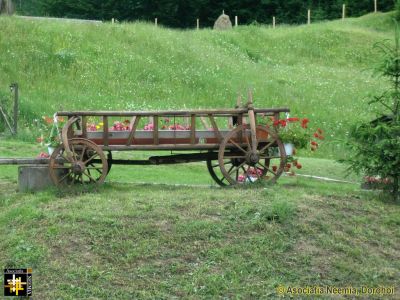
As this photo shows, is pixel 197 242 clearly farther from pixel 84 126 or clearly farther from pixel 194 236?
pixel 84 126

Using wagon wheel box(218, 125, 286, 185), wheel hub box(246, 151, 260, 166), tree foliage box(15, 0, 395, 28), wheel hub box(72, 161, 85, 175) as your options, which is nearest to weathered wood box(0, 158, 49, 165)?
wheel hub box(72, 161, 85, 175)

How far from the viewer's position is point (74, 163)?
11.2m

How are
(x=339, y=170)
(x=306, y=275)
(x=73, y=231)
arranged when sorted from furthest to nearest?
(x=339, y=170) → (x=73, y=231) → (x=306, y=275)

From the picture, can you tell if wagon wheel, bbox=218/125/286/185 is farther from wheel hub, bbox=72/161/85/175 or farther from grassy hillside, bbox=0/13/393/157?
grassy hillside, bbox=0/13/393/157

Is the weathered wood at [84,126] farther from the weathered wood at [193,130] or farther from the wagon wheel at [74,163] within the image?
the weathered wood at [193,130]

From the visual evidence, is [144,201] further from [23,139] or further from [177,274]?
[23,139]

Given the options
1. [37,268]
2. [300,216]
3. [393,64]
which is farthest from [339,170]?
[37,268]

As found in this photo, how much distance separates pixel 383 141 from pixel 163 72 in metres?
19.7

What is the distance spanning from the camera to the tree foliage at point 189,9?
6731cm

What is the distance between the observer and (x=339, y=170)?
1684cm

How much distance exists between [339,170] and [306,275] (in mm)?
8435

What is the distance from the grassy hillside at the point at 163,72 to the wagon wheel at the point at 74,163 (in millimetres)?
12618

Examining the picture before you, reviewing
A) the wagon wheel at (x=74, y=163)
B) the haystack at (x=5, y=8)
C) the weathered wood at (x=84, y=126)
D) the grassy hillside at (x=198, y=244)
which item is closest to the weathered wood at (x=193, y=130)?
the grassy hillside at (x=198, y=244)

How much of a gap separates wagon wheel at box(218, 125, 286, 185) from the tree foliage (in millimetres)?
55578
